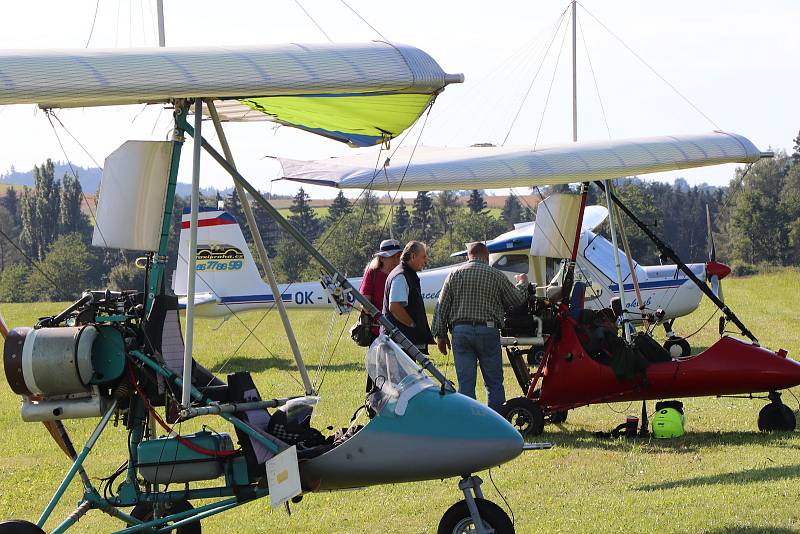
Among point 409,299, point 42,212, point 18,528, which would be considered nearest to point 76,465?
point 18,528

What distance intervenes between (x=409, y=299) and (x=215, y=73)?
3.67 meters

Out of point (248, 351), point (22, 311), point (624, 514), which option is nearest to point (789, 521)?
point (624, 514)

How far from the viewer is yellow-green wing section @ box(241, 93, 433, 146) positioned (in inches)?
274

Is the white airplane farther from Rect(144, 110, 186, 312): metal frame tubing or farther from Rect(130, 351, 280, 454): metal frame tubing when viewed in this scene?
Rect(130, 351, 280, 454): metal frame tubing

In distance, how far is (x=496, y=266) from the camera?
19.1 m

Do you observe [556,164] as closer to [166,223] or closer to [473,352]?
[473,352]

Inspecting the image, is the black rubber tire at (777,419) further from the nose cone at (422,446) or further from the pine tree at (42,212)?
the pine tree at (42,212)

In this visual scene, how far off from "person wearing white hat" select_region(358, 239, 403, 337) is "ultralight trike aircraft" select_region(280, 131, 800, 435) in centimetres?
80

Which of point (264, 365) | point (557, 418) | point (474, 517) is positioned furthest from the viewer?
point (264, 365)

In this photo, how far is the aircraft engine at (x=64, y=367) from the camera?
6070 mm

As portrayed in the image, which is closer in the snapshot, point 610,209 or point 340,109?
point 340,109

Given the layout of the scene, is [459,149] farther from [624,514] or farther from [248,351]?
[624,514]

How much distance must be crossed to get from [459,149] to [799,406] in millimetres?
6028

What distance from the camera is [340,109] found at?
7.21 meters
